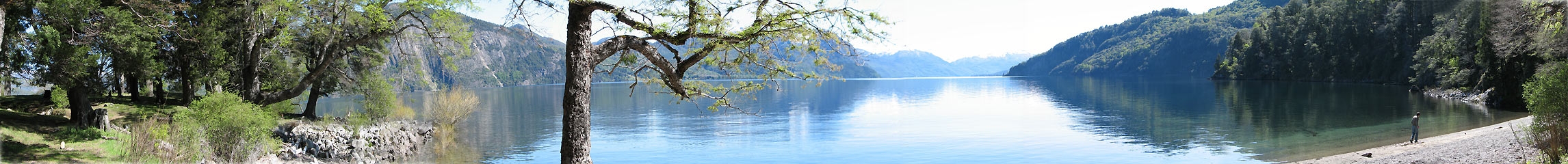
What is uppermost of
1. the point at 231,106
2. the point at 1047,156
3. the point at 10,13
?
the point at 10,13

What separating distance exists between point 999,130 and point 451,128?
24178mm

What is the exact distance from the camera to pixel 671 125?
48.0 meters

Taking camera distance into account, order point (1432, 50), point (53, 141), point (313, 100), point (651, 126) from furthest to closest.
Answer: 1. point (1432, 50)
2. point (651, 126)
3. point (313, 100)
4. point (53, 141)

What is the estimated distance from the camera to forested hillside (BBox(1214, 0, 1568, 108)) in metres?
32.8

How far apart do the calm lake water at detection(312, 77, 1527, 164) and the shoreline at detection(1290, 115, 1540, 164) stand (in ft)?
5.40

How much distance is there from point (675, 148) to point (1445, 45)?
186ft

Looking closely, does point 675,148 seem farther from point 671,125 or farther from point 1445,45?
point 1445,45

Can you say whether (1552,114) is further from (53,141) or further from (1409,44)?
(1409,44)

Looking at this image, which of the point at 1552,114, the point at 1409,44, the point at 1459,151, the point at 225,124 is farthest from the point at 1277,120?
the point at 1409,44

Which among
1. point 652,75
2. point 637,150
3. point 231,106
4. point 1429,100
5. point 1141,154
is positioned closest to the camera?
point 652,75

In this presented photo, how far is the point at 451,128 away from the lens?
136ft

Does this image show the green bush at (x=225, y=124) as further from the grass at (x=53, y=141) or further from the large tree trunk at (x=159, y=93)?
the large tree trunk at (x=159, y=93)

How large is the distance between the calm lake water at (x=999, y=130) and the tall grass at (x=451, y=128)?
93 centimetres

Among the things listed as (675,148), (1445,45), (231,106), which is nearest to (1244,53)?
(1445,45)
